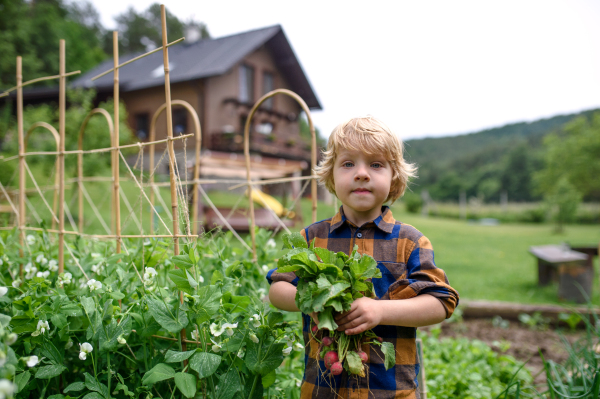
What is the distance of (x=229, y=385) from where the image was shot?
48.1 inches

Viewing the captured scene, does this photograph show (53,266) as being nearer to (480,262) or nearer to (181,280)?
(181,280)

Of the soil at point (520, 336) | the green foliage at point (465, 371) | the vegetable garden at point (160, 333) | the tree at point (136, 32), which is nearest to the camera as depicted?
the vegetable garden at point (160, 333)

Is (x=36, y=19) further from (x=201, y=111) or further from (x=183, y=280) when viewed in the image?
(x=183, y=280)

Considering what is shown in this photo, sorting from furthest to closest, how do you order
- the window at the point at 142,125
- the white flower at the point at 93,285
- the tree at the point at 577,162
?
1. the tree at the point at 577,162
2. the window at the point at 142,125
3. the white flower at the point at 93,285

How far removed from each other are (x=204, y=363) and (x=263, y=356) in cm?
18

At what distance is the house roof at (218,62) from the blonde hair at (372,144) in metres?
11.4

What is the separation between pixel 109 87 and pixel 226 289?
15.5m

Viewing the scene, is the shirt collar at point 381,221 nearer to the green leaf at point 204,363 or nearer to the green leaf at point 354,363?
the green leaf at point 354,363

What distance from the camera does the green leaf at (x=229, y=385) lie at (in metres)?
1.21

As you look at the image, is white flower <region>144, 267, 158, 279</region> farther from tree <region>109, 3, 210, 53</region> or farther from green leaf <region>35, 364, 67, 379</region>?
tree <region>109, 3, 210, 53</region>

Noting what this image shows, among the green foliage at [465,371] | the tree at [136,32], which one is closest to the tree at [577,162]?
the green foliage at [465,371]

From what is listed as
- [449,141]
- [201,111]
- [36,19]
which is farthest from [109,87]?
[449,141]

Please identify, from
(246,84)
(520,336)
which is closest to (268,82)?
(246,84)

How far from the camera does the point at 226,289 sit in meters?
1.34
